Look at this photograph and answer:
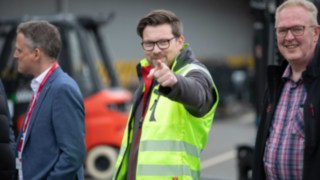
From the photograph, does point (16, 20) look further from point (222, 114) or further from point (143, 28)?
point (222, 114)

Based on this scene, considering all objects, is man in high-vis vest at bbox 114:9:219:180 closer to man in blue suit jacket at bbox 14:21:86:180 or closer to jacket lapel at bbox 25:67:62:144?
man in blue suit jacket at bbox 14:21:86:180

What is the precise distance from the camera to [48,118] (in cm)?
399

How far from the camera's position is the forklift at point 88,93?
410 inches

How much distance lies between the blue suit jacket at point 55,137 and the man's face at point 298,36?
4.05 feet

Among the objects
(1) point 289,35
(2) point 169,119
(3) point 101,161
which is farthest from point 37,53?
(3) point 101,161

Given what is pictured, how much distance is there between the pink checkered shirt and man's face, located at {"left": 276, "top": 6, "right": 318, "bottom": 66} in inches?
4.5

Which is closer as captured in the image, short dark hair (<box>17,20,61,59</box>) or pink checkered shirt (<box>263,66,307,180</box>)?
pink checkered shirt (<box>263,66,307,180</box>)

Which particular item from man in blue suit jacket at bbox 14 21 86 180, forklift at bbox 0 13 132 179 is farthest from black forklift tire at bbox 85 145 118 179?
man in blue suit jacket at bbox 14 21 86 180

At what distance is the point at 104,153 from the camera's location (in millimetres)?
10711

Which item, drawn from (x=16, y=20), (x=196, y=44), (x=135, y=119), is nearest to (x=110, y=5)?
(x=196, y=44)

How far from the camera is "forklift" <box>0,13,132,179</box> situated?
10.4 m

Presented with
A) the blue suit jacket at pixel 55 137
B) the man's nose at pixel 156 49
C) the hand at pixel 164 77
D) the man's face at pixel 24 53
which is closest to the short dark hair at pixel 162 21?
the man's nose at pixel 156 49

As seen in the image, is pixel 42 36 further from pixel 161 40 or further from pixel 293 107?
pixel 293 107

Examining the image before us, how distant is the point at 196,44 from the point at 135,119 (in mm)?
25658
